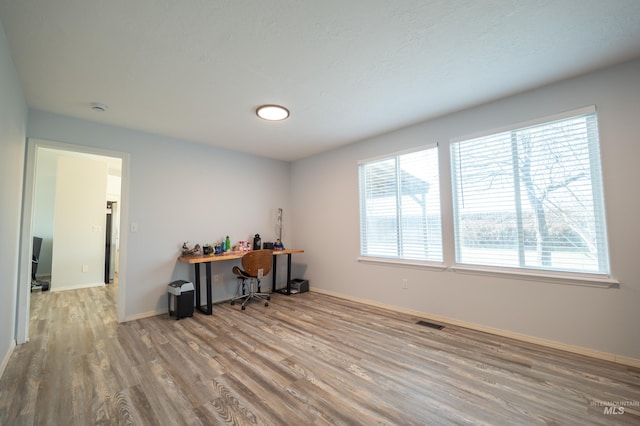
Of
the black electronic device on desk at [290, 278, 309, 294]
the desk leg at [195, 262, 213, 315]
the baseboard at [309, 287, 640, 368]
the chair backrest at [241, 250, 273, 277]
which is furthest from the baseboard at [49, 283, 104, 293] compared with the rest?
the baseboard at [309, 287, 640, 368]

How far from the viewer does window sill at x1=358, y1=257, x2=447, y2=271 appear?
3.33 meters

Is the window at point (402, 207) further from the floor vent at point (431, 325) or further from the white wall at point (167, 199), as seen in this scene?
the white wall at point (167, 199)

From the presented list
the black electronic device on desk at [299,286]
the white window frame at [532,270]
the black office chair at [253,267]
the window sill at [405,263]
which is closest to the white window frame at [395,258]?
the window sill at [405,263]

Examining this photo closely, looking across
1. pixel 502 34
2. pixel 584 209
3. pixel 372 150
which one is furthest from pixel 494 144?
pixel 372 150

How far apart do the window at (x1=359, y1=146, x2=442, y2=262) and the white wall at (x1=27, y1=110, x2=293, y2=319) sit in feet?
6.75

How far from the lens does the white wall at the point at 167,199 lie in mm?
3398

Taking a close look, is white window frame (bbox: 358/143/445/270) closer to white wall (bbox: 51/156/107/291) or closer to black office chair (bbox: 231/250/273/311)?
black office chair (bbox: 231/250/273/311)

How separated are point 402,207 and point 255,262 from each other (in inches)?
90.8

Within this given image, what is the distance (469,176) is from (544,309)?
1.54 m

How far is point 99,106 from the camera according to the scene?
9.40 feet

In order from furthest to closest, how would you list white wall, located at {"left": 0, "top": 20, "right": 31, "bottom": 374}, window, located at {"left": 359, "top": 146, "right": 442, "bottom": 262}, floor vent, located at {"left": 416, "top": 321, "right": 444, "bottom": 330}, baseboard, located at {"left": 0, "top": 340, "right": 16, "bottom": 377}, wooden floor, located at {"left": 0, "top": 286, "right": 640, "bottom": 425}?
1. window, located at {"left": 359, "top": 146, "right": 442, "bottom": 262}
2. floor vent, located at {"left": 416, "top": 321, "right": 444, "bottom": 330}
3. baseboard, located at {"left": 0, "top": 340, "right": 16, "bottom": 377}
4. white wall, located at {"left": 0, "top": 20, "right": 31, "bottom": 374}
5. wooden floor, located at {"left": 0, "top": 286, "right": 640, "bottom": 425}

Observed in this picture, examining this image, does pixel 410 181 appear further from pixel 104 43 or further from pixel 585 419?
pixel 104 43

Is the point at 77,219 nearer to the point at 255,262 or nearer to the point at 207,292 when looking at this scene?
the point at 207,292

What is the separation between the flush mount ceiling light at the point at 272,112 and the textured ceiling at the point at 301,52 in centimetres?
10
